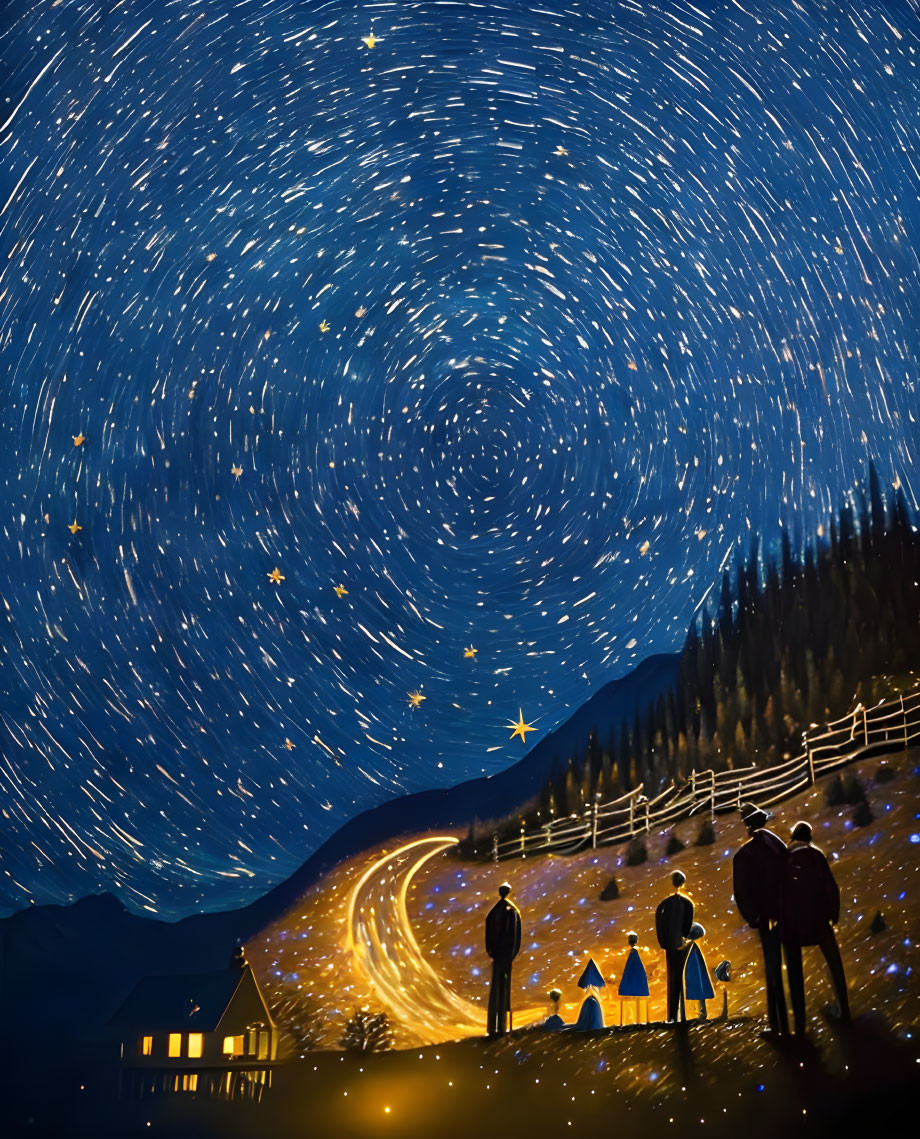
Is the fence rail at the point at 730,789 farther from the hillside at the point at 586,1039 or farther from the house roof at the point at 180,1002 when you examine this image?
the house roof at the point at 180,1002

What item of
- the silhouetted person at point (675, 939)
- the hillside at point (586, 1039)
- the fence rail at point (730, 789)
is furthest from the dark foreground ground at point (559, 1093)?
the fence rail at point (730, 789)

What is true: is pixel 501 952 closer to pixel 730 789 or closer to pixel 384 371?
pixel 730 789

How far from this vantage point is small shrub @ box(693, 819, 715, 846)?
5168 mm

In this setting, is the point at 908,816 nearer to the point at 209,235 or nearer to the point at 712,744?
the point at 712,744

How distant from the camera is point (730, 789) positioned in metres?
5.22

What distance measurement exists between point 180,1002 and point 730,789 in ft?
9.36

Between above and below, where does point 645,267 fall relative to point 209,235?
below

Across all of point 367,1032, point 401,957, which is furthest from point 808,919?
point 367,1032

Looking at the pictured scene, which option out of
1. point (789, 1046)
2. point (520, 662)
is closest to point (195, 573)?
point (520, 662)

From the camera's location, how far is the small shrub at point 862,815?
499cm

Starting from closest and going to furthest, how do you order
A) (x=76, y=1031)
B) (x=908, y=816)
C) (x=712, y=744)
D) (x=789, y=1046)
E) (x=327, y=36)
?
(x=789, y=1046) < (x=908, y=816) < (x=712, y=744) < (x=76, y=1031) < (x=327, y=36)

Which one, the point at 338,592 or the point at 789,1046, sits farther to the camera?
the point at 338,592

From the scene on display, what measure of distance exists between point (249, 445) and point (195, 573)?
77 cm

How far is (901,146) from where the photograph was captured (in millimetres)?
5617
